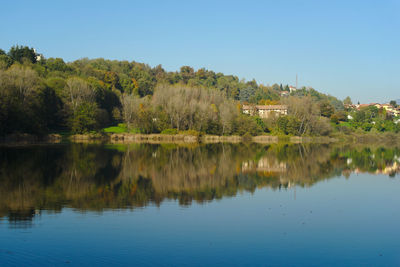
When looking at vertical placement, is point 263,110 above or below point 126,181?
above

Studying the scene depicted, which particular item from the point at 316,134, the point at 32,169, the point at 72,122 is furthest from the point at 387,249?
the point at 316,134

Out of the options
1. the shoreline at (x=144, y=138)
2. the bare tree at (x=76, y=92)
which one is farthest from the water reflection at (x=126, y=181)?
the bare tree at (x=76, y=92)

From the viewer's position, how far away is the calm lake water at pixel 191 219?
9.55 metres

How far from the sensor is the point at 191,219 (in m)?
13.1

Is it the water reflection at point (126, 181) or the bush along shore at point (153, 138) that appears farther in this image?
the bush along shore at point (153, 138)

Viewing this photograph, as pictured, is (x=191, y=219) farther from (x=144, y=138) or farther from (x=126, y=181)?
(x=144, y=138)

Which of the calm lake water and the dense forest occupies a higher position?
the dense forest

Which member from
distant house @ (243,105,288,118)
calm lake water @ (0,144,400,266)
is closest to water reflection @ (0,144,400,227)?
calm lake water @ (0,144,400,266)

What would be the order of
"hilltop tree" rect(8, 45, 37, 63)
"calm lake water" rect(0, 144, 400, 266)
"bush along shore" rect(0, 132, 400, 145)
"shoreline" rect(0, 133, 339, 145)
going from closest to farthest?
"calm lake water" rect(0, 144, 400, 266), "shoreline" rect(0, 133, 339, 145), "bush along shore" rect(0, 132, 400, 145), "hilltop tree" rect(8, 45, 37, 63)

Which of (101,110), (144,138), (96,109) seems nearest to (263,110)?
(144,138)

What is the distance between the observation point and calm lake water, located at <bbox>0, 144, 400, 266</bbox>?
9.55m

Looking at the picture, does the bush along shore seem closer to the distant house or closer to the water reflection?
the distant house

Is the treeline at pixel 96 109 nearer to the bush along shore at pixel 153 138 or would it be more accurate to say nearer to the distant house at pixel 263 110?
the bush along shore at pixel 153 138

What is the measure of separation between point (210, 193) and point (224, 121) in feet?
215
